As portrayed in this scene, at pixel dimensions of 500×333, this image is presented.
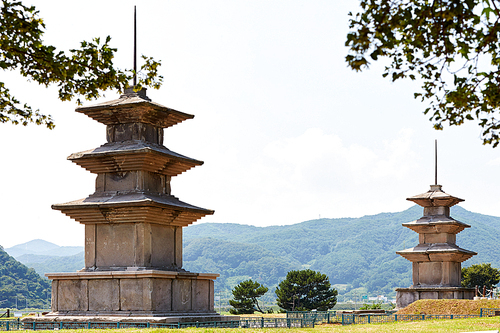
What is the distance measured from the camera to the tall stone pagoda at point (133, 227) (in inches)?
872

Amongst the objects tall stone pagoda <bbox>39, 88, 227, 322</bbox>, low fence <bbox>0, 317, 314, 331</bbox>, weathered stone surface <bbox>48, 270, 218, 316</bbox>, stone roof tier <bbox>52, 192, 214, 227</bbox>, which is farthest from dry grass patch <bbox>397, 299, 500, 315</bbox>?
stone roof tier <bbox>52, 192, 214, 227</bbox>

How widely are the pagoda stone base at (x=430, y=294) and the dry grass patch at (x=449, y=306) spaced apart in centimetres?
334

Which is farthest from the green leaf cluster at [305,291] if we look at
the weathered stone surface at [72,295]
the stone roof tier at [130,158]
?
the weathered stone surface at [72,295]

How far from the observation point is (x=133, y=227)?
22906 millimetres

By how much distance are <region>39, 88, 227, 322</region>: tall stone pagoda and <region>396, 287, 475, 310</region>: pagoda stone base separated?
25185mm

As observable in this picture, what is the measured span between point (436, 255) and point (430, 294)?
9.66ft

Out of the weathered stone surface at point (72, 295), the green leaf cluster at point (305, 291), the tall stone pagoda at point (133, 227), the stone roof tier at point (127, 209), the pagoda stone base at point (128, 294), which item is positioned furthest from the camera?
the green leaf cluster at point (305, 291)

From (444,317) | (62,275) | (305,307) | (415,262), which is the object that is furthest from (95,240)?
(305,307)

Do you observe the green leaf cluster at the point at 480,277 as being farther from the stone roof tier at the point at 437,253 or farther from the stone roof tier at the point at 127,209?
the stone roof tier at the point at 127,209

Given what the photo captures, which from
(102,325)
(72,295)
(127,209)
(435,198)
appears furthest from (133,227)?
(435,198)

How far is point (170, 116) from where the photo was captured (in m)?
24.5

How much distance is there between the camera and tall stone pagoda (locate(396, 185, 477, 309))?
44.6m

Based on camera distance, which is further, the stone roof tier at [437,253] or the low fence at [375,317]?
the stone roof tier at [437,253]

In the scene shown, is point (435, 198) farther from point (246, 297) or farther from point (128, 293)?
point (246, 297)
